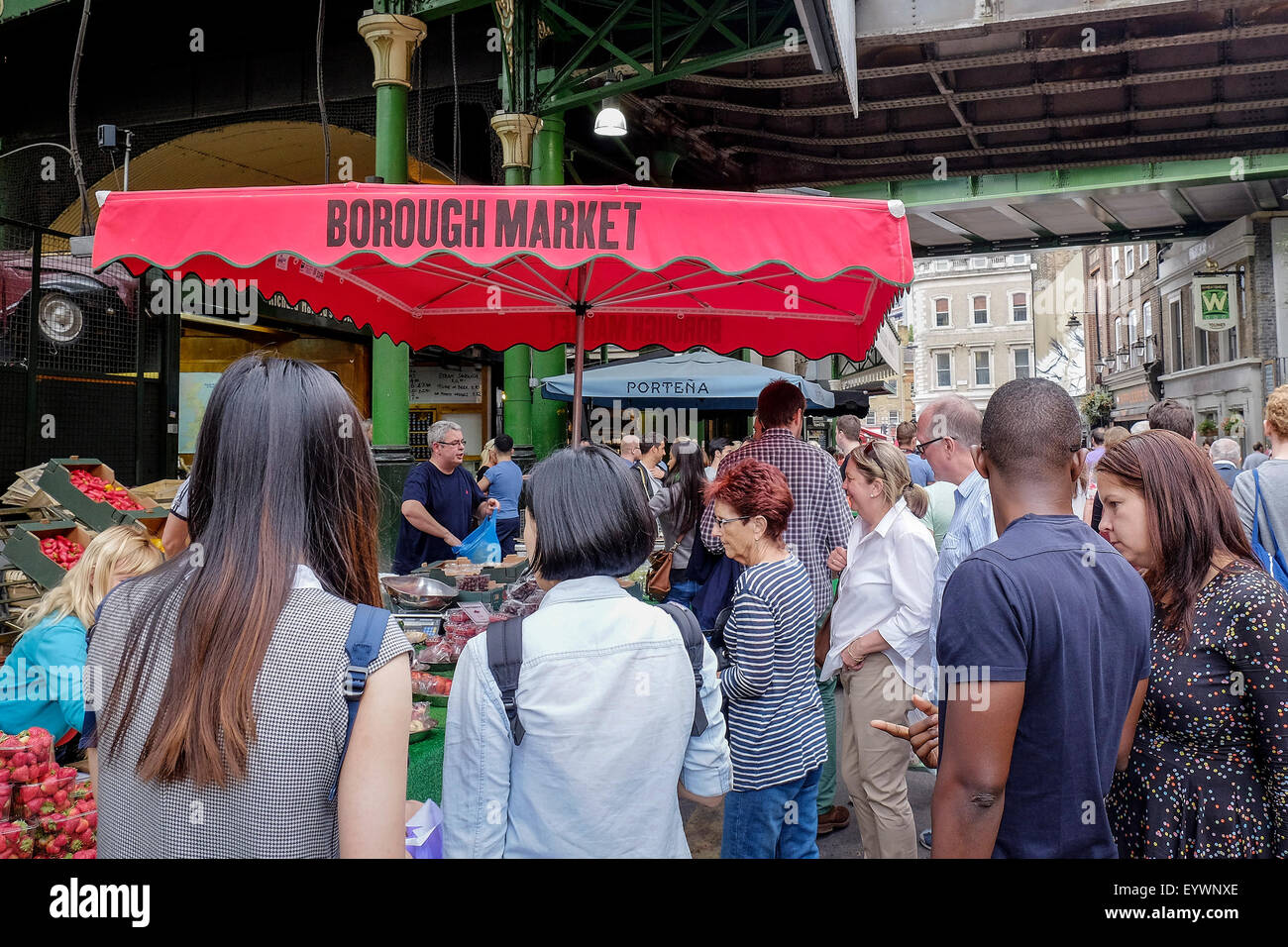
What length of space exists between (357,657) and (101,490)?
18.4ft

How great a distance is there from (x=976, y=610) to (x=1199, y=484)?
914 millimetres

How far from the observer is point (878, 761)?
12.3 ft

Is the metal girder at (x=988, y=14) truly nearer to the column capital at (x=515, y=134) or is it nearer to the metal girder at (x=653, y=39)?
the metal girder at (x=653, y=39)

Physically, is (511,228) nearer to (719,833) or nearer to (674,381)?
(719,833)

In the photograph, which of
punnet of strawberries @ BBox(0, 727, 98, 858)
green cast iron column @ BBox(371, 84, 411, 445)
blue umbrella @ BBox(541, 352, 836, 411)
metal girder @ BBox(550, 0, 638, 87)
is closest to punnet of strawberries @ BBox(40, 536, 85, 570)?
punnet of strawberries @ BBox(0, 727, 98, 858)

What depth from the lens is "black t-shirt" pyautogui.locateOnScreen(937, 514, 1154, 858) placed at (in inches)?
71.4

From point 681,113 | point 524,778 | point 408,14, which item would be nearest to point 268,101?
point 408,14

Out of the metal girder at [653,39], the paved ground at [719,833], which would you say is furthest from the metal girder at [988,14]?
the paved ground at [719,833]

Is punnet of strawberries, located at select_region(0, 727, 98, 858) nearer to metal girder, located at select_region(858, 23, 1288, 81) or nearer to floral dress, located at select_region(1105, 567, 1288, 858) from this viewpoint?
floral dress, located at select_region(1105, 567, 1288, 858)

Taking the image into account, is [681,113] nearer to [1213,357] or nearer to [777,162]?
[777,162]

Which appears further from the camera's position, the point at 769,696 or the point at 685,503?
the point at 685,503

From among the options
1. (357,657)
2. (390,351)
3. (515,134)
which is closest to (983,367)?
(515,134)

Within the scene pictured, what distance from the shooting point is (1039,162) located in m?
16.2

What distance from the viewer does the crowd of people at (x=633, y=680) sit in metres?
1.37
